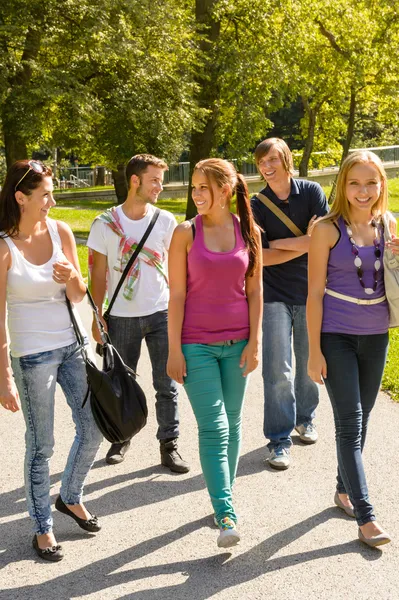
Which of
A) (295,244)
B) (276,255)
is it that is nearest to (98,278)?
(276,255)

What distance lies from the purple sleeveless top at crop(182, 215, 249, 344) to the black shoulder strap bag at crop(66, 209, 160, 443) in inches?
15.7

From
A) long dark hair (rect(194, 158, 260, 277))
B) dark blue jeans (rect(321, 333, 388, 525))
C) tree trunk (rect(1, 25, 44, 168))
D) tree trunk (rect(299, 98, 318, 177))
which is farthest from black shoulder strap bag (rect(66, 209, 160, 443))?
tree trunk (rect(299, 98, 318, 177))

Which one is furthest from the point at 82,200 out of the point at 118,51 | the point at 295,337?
the point at 295,337

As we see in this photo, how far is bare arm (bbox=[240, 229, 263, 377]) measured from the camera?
14.3ft

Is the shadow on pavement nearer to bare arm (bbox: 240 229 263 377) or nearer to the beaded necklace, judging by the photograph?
bare arm (bbox: 240 229 263 377)

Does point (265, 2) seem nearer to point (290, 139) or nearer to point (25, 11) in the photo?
point (25, 11)

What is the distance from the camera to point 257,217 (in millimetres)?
5648

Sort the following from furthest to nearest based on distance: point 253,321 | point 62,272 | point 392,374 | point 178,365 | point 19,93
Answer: point 19,93
point 392,374
point 253,321
point 178,365
point 62,272

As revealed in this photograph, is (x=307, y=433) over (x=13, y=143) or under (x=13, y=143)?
under

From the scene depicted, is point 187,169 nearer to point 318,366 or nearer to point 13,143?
point 13,143

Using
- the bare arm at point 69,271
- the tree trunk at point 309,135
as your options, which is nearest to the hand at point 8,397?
the bare arm at point 69,271

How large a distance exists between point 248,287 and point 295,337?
1523mm

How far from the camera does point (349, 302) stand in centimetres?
431

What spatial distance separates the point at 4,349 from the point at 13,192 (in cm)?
77
